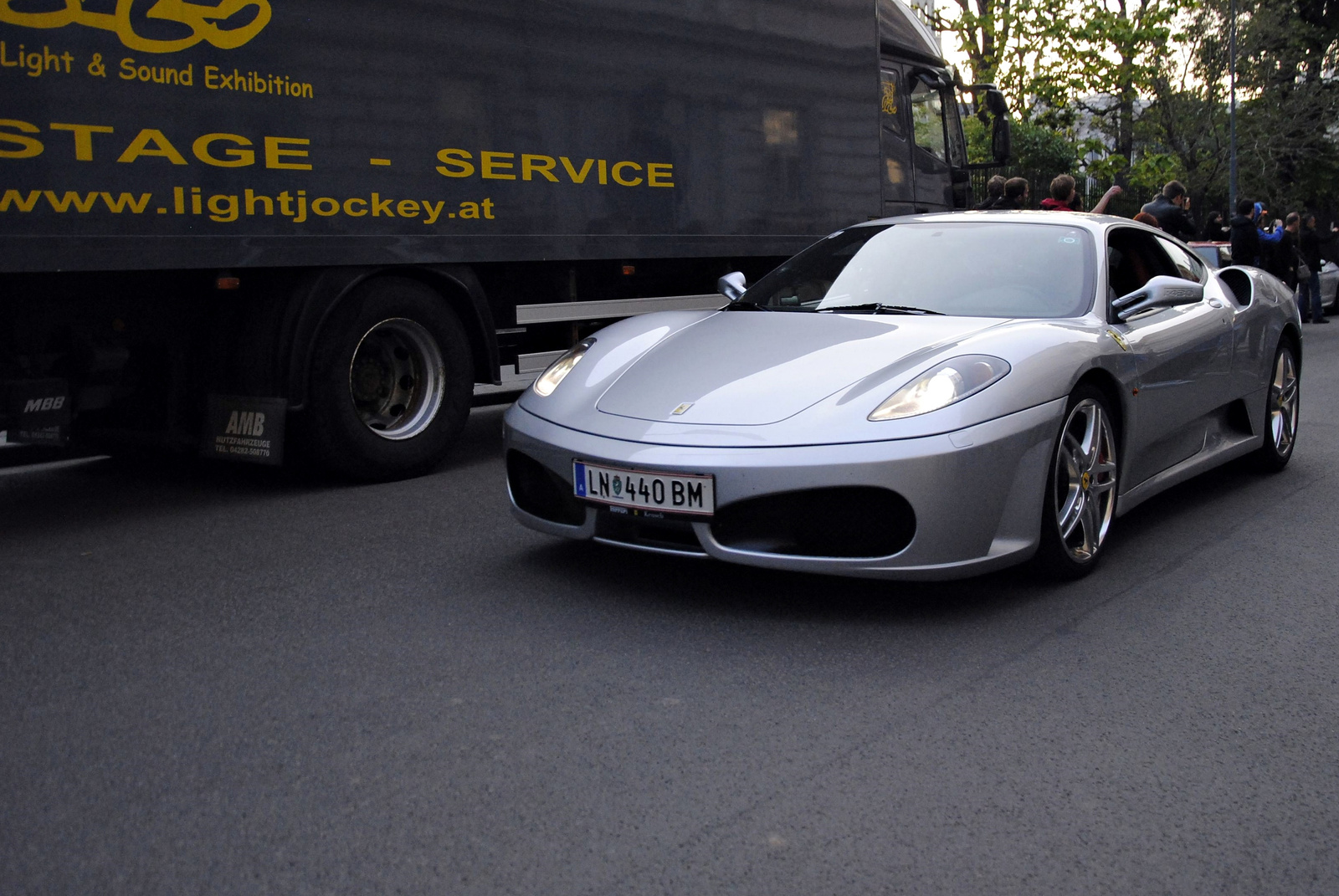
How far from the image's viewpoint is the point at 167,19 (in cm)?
554

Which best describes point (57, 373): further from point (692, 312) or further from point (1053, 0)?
point (1053, 0)

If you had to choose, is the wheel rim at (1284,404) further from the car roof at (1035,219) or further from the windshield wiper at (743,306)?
the windshield wiper at (743,306)

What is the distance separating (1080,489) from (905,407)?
31.1 inches

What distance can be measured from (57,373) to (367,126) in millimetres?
1752

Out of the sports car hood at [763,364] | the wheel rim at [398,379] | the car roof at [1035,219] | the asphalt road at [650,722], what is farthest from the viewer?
the wheel rim at [398,379]

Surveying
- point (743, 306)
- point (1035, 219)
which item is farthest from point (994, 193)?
point (743, 306)

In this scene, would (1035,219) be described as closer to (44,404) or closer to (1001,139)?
(44,404)

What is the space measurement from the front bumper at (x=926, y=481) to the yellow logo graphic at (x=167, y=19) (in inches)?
111

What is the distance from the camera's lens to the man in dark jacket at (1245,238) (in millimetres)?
15547

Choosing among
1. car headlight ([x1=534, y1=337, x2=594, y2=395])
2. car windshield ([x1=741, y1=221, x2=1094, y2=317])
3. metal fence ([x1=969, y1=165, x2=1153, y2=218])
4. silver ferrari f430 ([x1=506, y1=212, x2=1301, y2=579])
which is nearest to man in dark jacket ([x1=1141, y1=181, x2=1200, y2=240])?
metal fence ([x1=969, y1=165, x2=1153, y2=218])

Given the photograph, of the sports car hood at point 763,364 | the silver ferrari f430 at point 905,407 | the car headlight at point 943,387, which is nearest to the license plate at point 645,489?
the silver ferrari f430 at point 905,407

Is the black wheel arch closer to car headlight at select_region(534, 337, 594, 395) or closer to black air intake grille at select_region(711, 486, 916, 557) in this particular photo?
car headlight at select_region(534, 337, 594, 395)

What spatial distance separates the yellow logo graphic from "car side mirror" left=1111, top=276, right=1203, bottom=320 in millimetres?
3732

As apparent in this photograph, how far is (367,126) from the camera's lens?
20.7 ft
